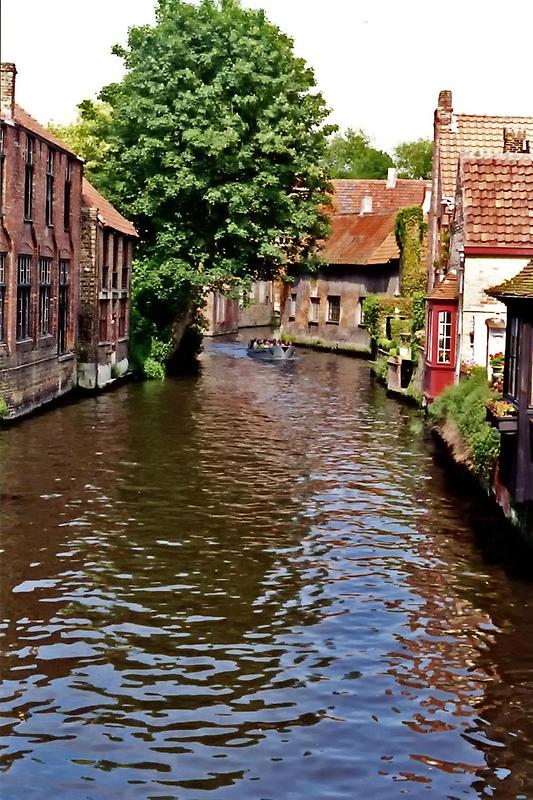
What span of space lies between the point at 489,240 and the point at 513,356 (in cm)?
1055

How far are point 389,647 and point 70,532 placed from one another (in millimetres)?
6858

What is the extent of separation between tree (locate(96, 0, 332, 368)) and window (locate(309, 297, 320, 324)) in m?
18.8

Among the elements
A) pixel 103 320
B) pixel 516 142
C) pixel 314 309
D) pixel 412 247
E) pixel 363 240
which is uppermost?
pixel 516 142

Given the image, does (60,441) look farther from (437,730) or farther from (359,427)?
(437,730)

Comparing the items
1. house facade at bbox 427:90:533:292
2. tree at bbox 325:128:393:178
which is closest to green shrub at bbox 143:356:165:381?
house facade at bbox 427:90:533:292

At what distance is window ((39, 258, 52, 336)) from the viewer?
34156 millimetres

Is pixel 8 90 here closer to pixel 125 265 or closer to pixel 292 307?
pixel 125 265

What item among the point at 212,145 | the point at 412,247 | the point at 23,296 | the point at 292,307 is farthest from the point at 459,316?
the point at 292,307

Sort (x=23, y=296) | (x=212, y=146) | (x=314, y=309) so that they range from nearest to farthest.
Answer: (x=23, y=296)
(x=212, y=146)
(x=314, y=309)

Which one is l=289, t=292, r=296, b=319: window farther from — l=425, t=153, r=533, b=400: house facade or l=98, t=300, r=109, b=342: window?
l=425, t=153, r=533, b=400: house facade

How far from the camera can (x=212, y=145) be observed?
43.1m

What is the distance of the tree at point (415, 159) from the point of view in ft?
359

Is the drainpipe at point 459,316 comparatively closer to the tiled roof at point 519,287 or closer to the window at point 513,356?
the window at point 513,356

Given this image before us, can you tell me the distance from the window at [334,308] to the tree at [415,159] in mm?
46001
